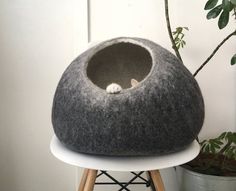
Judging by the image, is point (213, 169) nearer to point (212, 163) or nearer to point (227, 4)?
point (212, 163)

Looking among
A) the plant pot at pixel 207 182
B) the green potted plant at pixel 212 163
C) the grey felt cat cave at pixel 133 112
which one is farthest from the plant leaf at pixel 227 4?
the plant pot at pixel 207 182

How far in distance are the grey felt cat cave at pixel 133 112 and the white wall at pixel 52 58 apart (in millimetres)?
398

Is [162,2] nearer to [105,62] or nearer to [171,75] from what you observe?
[105,62]

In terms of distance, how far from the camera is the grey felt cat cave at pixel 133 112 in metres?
0.66

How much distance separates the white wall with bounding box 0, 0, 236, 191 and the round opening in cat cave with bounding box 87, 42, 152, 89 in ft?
0.78

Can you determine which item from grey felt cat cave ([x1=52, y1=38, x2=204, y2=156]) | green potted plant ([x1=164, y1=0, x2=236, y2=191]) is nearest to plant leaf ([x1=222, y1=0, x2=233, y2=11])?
green potted plant ([x1=164, y1=0, x2=236, y2=191])

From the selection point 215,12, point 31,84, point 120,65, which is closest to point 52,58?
point 31,84

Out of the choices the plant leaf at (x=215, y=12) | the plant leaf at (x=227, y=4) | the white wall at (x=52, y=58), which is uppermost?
the plant leaf at (x=227, y=4)

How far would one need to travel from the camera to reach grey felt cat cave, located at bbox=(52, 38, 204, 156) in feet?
2.16

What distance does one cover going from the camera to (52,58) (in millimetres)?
1169

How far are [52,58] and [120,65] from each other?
12.9 inches

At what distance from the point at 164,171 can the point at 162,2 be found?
609mm

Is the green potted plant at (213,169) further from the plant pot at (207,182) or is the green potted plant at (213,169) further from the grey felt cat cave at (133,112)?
the grey felt cat cave at (133,112)

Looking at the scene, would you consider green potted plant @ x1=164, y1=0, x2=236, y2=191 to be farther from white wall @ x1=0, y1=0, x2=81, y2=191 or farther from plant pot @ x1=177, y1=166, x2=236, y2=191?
white wall @ x1=0, y1=0, x2=81, y2=191
